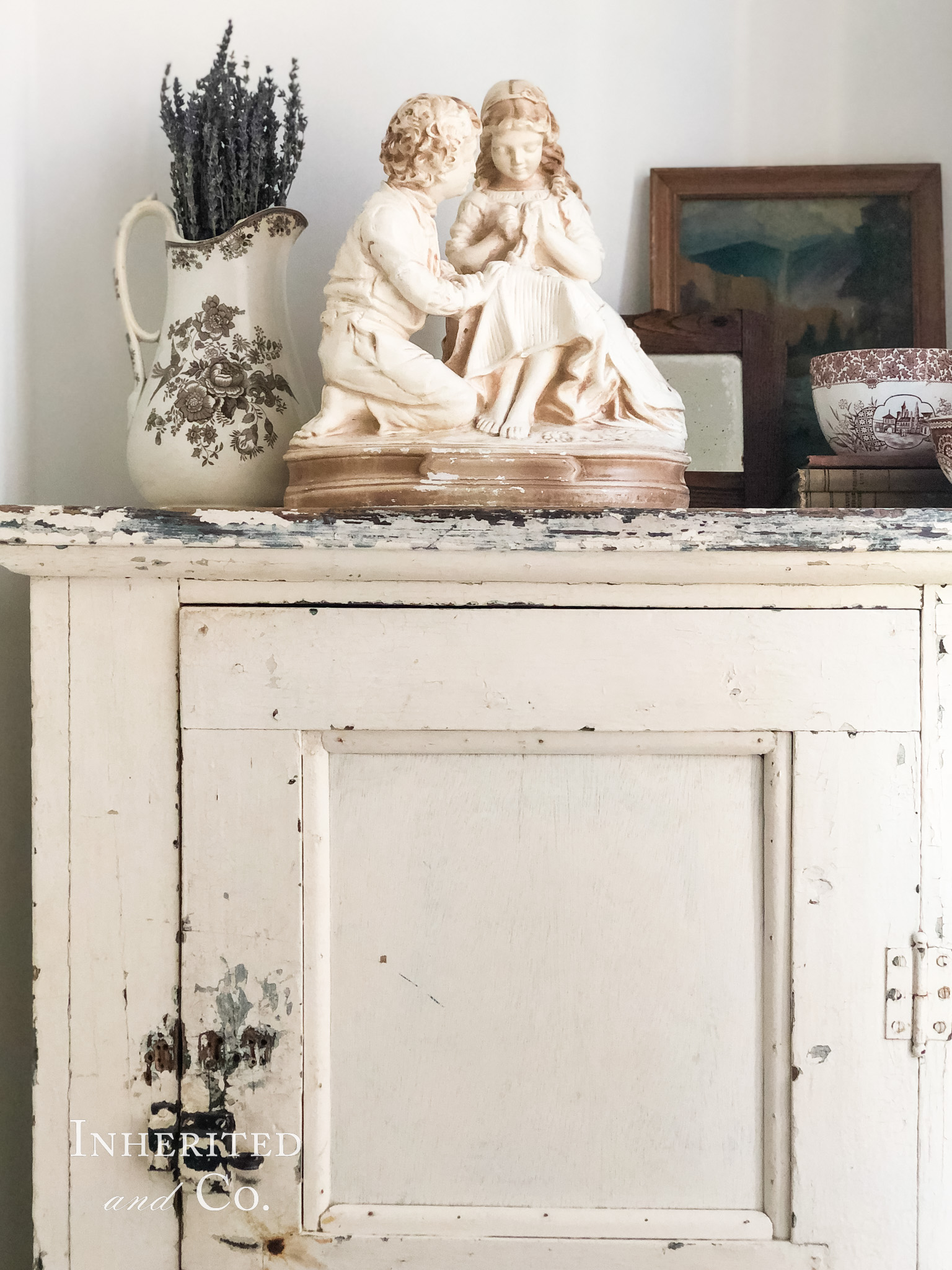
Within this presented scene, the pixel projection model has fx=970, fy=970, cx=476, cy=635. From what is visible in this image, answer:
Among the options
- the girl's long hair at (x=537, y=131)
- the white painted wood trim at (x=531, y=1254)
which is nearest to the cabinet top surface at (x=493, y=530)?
the girl's long hair at (x=537, y=131)

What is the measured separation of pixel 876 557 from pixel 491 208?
41 centimetres

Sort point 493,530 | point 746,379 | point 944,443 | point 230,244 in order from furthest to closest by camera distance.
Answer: point 746,379 → point 230,244 → point 944,443 → point 493,530

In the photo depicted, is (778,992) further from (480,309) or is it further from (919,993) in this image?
(480,309)

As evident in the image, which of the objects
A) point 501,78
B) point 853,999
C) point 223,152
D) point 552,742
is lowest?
point 853,999

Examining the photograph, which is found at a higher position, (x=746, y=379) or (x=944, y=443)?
(x=746, y=379)

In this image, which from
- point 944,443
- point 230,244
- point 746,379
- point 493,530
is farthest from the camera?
point 746,379

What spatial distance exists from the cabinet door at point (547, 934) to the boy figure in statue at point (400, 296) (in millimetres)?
175

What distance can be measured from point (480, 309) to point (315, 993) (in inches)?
19.8

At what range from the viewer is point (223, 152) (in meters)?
0.82

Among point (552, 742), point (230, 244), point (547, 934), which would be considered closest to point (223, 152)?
point (230, 244)

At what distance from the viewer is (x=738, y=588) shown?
626mm

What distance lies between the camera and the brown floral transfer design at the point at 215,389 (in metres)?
0.79

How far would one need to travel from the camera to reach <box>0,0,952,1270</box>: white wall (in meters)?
0.94

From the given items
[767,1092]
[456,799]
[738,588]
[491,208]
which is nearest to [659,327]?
[491,208]
